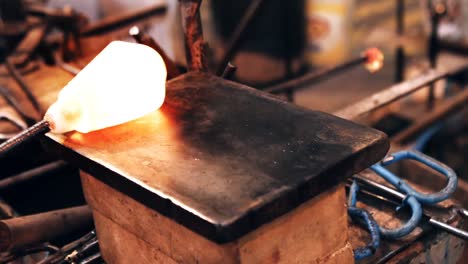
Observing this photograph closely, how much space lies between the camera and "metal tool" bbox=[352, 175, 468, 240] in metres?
3.13

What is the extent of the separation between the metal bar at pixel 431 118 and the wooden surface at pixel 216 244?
391 cm

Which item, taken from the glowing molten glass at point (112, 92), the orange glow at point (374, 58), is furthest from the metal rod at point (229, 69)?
the orange glow at point (374, 58)

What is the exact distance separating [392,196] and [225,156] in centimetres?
119

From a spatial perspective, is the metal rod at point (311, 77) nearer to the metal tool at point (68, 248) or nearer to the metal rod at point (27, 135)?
the metal tool at point (68, 248)

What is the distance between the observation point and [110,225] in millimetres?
2904

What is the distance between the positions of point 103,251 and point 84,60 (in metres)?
3.13

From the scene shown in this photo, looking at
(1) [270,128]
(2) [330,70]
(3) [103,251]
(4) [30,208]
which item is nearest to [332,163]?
(1) [270,128]

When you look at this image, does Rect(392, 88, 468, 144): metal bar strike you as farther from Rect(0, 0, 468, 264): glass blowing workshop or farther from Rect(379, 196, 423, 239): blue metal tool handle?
Rect(379, 196, 423, 239): blue metal tool handle

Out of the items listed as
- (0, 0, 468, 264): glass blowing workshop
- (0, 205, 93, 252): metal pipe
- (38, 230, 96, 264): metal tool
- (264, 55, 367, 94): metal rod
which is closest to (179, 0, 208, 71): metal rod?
(0, 0, 468, 264): glass blowing workshop

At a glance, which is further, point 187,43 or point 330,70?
point 330,70

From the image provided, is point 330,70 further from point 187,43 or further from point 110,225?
point 110,225

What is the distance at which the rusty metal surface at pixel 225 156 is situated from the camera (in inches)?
89.8

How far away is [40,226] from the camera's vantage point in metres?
3.12

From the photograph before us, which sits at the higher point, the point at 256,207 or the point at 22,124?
the point at 256,207
